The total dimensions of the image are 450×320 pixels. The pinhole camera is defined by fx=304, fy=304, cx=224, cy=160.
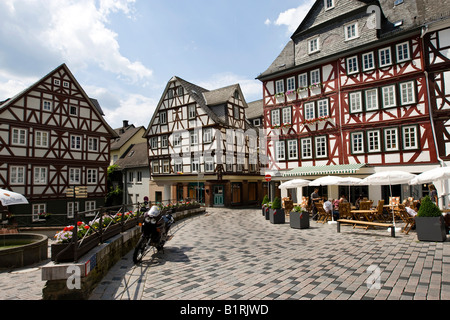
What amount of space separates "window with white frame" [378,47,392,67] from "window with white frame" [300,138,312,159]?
23.7ft

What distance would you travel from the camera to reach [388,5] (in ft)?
73.4

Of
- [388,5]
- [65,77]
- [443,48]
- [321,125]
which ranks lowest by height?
[321,125]

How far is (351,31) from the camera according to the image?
22234 mm

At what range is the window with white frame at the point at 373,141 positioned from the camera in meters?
20.5

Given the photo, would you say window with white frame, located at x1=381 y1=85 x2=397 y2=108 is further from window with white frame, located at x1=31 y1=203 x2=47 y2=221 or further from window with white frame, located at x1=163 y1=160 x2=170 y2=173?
window with white frame, located at x1=31 y1=203 x2=47 y2=221

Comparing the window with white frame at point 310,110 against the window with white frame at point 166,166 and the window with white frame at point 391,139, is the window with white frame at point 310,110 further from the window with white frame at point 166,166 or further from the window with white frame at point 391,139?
the window with white frame at point 166,166

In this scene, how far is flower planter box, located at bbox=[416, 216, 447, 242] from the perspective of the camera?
9797mm

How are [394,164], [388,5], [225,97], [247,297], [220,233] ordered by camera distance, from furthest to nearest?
[225,97], [388,5], [394,164], [220,233], [247,297]

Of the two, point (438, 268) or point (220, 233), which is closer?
point (438, 268)

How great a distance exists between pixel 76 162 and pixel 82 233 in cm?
2455

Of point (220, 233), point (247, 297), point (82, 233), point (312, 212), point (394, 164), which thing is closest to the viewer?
point (247, 297)

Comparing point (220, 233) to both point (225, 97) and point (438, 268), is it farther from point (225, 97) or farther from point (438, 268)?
point (225, 97)

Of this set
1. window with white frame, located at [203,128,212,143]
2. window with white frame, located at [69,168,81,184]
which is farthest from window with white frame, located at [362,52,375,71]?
window with white frame, located at [69,168,81,184]
